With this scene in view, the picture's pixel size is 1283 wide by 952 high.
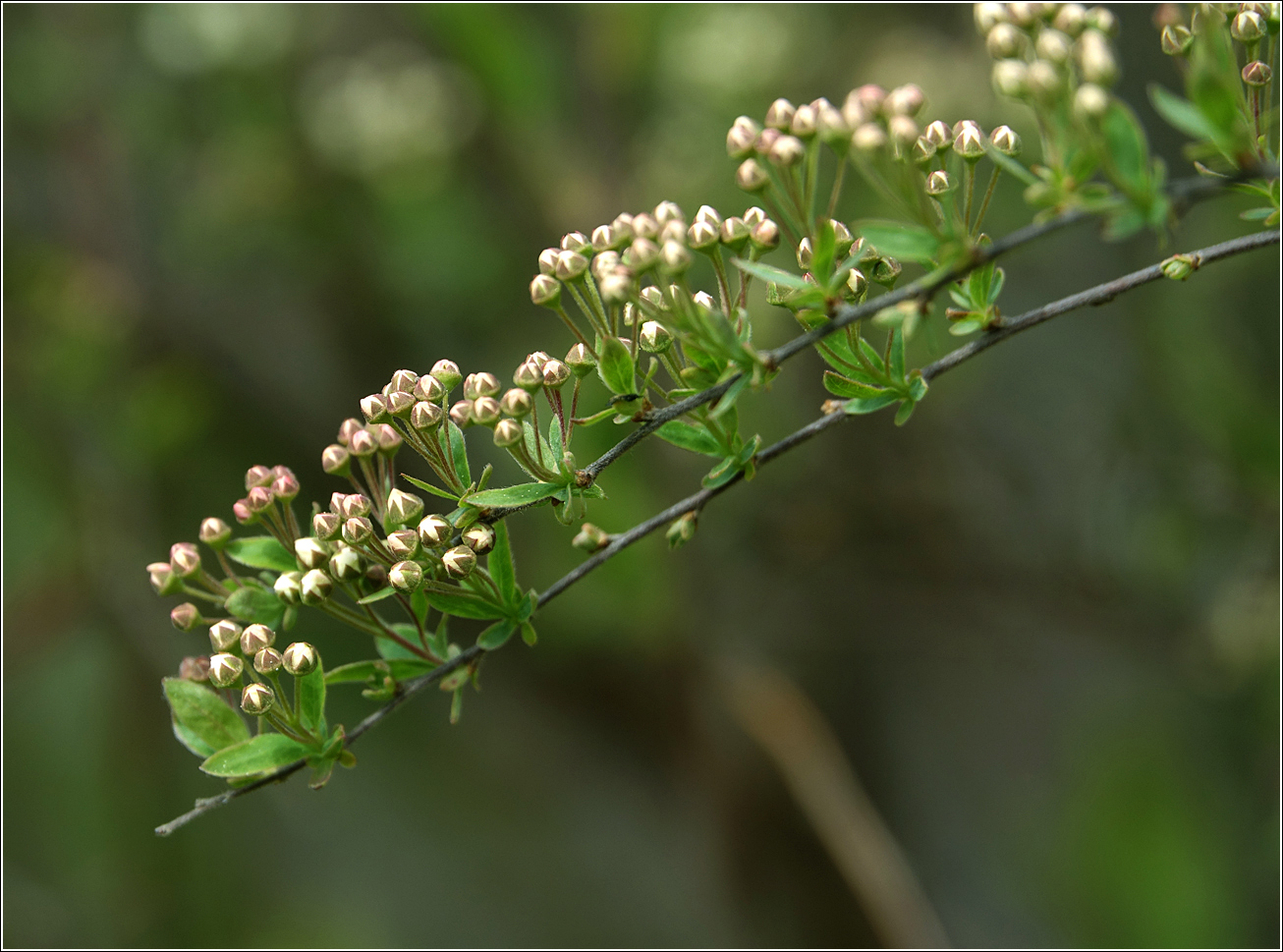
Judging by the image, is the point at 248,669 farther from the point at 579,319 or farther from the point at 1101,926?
the point at 1101,926

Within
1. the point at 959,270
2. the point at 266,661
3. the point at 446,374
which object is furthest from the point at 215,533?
the point at 959,270

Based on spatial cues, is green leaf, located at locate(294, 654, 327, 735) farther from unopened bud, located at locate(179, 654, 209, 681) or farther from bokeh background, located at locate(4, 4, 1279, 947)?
bokeh background, located at locate(4, 4, 1279, 947)

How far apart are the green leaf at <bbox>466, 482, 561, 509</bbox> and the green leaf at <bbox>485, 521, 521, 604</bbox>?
0.05 metres

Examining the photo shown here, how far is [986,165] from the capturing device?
2436mm

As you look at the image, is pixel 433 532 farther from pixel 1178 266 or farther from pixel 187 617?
pixel 1178 266

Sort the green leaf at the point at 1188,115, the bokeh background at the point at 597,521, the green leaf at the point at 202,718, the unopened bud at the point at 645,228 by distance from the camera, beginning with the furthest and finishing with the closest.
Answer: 1. the bokeh background at the point at 597,521
2. the green leaf at the point at 202,718
3. the unopened bud at the point at 645,228
4. the green leaf at the point at 1188,115

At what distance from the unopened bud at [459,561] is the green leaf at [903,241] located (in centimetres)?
35

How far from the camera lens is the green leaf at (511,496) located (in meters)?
0.68

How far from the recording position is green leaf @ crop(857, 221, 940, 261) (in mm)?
600

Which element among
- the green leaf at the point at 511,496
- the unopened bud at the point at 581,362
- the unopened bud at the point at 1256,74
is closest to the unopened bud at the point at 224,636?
the green leaf at the point at 511,496

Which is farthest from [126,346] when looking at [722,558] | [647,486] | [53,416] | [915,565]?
[915,565]

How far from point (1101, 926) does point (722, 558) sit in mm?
1320

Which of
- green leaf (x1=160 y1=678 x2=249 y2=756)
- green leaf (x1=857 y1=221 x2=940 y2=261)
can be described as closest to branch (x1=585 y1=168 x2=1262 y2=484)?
green leaf (x1=857 y1=221 x2=940 y2=261)

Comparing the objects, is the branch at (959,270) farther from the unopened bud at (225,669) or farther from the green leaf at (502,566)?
the unopened bud at (225,669)
